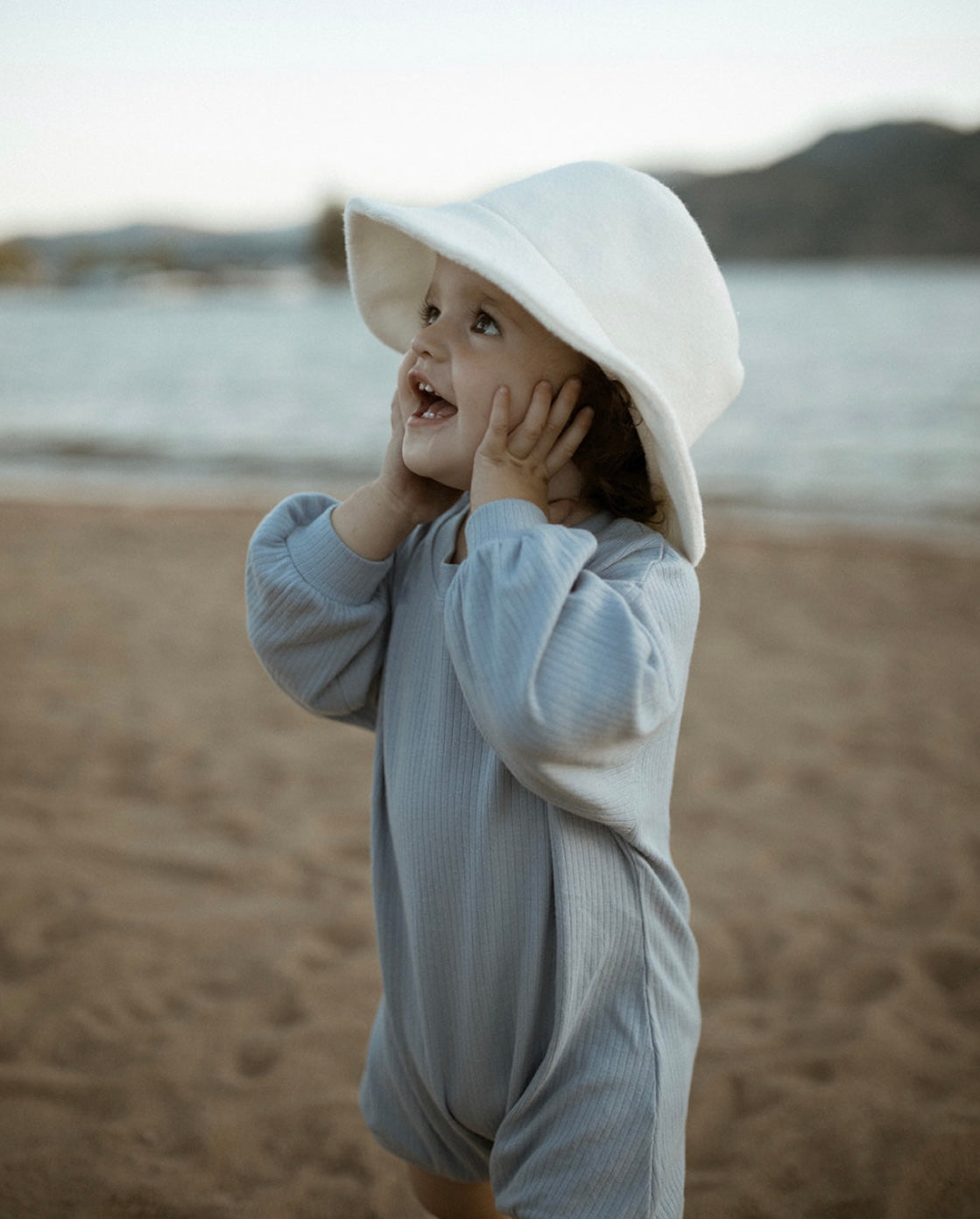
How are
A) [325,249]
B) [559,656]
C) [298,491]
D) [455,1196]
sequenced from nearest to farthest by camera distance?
[559,656], [455,1196], [298,491], [325,249]

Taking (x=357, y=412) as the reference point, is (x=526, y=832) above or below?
above

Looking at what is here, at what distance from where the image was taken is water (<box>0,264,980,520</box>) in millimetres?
12008

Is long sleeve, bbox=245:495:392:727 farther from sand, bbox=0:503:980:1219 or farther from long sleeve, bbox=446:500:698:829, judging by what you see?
sand, bbox=0:503:980:1219

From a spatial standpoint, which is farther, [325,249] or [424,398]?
[325,249]

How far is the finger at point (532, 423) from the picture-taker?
4.19 ft

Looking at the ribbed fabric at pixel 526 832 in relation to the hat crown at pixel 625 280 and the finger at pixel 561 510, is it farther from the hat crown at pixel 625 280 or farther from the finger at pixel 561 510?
the hat crown at pixel 625 280

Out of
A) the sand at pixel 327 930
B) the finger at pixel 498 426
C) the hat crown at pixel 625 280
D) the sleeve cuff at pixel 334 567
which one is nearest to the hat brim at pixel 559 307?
the hat crown at pixel 625 280

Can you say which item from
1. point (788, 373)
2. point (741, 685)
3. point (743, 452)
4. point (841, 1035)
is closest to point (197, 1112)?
point (841, 1035)

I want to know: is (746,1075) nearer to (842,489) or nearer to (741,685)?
(741,685)

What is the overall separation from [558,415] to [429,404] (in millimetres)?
195

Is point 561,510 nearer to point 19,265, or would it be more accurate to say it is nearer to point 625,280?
point 625,280

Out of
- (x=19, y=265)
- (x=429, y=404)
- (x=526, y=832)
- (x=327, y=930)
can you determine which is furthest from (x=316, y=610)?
(x=19, y=265)

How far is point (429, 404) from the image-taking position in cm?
138

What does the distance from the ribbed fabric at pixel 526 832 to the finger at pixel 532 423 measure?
9cm
